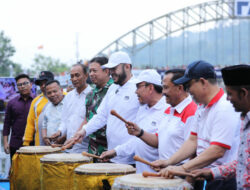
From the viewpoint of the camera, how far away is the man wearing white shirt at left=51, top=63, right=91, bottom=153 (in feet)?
18.8

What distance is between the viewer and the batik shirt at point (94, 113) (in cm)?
527

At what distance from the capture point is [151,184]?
9.87 ft

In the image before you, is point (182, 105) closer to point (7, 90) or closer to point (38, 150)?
point (38, 150)

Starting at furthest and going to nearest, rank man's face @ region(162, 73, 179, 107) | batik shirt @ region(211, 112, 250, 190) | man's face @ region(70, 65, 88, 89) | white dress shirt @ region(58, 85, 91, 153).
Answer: man's face @ region(70, 65, 88, 89) < white dress shirt @ region(58, 85, 91, 153) < man's face @ region(162, 73, 179, 107) < batik shirt @ region(211, 112, 250, 190)

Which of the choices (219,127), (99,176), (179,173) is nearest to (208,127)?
(219,127)

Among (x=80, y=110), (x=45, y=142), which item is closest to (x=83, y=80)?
(x=80, y=110)

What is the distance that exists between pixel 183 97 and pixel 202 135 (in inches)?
27.1

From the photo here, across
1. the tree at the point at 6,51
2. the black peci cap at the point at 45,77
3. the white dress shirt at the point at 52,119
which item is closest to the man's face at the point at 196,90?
the white dress shirt at the point at 52,119

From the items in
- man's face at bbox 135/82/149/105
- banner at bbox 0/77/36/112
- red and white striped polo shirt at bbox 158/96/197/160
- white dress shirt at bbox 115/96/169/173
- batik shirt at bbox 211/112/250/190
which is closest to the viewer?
batik shirt at bbox 211/112/250/190

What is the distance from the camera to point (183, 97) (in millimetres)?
3791

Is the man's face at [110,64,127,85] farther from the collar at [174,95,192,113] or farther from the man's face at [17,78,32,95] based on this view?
the man's face at [17,78,32,95]

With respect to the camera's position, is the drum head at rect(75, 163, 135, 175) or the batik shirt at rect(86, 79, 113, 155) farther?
the batik shirt at rect(86, 79, 113, 155)

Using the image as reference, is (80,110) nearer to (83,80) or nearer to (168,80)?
(83,80)

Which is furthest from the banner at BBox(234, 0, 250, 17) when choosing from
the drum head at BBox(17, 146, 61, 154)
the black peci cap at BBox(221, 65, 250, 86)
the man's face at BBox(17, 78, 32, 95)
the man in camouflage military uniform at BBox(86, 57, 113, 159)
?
the black peci cap at BBox(221, 65, 250, 86)
